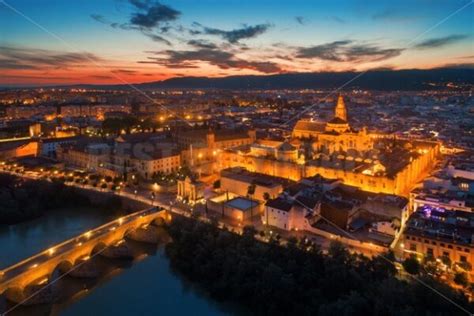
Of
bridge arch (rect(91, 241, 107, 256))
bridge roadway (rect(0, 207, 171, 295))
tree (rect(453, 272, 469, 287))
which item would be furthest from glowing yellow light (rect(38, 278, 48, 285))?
tree (rect(453, 272, 469, 287))

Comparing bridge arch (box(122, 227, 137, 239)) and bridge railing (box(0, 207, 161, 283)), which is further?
bridge arch (box(122, 227, 137, 239))

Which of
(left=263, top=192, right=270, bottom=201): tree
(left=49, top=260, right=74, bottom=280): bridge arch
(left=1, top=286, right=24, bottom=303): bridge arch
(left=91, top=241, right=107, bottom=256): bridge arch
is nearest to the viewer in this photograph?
(left=1, top=286, right=24, bottom=303): bridge arch

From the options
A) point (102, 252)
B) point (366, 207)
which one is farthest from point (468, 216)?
point (102, 252)

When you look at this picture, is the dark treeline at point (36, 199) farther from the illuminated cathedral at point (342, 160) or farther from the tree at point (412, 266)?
the tree at point (412, 266)

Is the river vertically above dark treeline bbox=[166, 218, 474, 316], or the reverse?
dark treeline bbox=[166, 218, 474, 316]

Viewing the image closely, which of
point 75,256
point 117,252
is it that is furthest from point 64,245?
point 117,252

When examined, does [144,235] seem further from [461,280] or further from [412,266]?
[461,280]

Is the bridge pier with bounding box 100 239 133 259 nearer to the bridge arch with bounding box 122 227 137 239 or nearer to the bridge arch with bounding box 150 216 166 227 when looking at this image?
the bridge arch with bounding box 122 227 137 239
